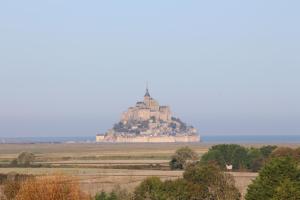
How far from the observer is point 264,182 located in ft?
112

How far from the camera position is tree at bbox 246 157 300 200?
3334 centimetres

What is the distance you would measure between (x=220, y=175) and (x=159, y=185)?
4.79 metres

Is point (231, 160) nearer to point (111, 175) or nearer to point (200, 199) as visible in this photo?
point (111, 175)

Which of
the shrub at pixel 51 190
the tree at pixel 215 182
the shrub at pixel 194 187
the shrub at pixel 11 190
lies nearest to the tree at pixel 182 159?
the shrub at pixel 194 187

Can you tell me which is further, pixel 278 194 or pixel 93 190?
pixel 93 190

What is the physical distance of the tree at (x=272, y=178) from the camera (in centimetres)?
3334

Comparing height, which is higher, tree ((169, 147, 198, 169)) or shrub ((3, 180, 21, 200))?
tree ((169, 147, 198, 169))

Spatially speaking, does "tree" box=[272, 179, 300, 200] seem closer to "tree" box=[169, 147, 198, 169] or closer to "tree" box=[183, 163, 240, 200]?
"tree" box=[183, 163, 240, 200]

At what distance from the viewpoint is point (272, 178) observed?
34375 millimetres

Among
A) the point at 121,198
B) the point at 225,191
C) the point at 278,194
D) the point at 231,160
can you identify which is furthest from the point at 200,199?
the point at 231,160

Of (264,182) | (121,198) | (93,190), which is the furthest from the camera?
(93,190)

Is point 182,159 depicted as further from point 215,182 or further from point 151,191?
point 151,191

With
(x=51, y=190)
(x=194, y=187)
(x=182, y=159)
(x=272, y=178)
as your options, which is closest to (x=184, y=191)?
(x=194, y=187)

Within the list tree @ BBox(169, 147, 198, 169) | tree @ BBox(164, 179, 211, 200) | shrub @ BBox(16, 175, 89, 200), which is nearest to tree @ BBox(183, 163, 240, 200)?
tree @ BBox(164, 179, 211, 200)
